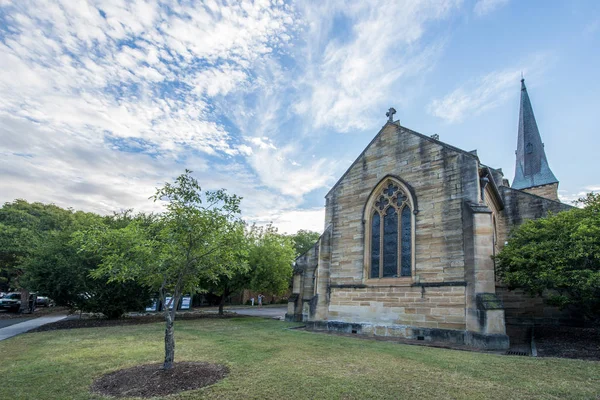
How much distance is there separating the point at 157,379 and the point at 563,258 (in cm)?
1155

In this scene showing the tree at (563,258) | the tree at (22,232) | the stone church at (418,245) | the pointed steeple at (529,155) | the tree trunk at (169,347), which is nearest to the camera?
the tree trunk at (169,347)

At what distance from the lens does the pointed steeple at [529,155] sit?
86.2 feet

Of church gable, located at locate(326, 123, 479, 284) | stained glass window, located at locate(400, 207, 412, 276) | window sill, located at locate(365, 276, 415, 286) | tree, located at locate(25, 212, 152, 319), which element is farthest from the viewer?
tree, located at locate(25, 212, 152, 319)

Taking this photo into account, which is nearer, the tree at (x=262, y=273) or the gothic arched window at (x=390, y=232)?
the gothic arched window at (x=390, y=232)

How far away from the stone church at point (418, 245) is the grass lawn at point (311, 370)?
7.89 ft

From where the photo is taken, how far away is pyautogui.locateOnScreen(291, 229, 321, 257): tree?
5388 centimetres

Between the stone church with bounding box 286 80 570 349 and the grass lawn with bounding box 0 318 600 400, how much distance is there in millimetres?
2406

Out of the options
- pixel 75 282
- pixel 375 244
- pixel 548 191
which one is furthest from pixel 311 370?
pixel 548 191

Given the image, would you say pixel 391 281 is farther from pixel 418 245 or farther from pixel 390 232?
pixel 390 232

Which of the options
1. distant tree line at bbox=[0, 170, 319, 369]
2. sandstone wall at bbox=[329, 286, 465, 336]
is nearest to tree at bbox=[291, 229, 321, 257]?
distant tree line at bbox=[0, 170, 319, 369]

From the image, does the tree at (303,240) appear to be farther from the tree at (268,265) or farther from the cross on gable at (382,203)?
the cross on gable at (382,203)

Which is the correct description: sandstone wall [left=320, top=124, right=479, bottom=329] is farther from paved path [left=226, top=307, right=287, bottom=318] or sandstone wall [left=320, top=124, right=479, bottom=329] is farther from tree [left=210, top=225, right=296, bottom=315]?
paved path [left=226, top=307, right=287, bottom=318]

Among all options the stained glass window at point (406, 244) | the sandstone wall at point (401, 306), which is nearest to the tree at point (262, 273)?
the sandstone wall at point (401, 306)

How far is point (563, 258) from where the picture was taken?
977 cm
